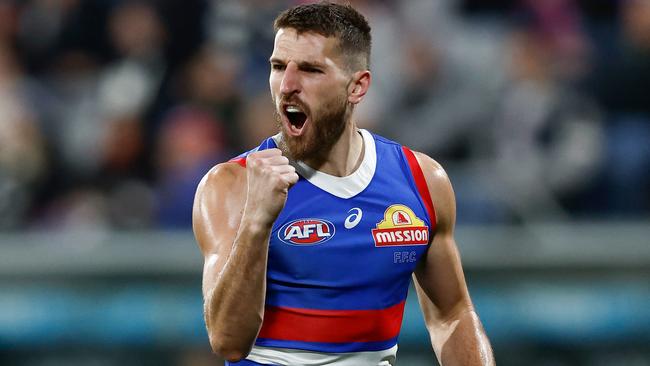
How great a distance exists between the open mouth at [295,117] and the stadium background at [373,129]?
164 inches

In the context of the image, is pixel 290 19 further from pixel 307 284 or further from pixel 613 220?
pixel 613 220

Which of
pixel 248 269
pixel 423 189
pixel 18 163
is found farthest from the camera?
pixel 18 163

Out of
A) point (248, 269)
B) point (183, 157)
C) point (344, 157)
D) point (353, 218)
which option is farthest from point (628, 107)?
point (248, 269)

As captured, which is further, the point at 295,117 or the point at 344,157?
the point at 344,157

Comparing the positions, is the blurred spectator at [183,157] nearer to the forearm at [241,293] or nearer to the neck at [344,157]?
the neck at [344,157]

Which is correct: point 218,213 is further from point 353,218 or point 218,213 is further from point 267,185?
point 353,218

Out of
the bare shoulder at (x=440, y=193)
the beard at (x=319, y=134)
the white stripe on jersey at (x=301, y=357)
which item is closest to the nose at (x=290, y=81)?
the beard at (x=319, y=134)

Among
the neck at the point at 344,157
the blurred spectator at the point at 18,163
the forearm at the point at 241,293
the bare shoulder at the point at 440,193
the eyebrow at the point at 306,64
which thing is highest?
the eyebrow at the point at 306,64

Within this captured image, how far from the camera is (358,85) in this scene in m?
4.82

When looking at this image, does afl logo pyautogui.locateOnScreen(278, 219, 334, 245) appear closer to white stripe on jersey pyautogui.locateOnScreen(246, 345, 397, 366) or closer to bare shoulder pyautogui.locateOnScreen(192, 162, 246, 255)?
bare shoulder pyautogui.locateOnScreen(192, 162, 246, 255)

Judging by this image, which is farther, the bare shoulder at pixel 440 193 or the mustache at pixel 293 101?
the bare shoulder at pixel 440 193

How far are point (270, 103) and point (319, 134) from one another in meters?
4.50

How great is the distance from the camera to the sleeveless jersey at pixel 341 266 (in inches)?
182

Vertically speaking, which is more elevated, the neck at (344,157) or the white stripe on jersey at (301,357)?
the neck at (344,157)
